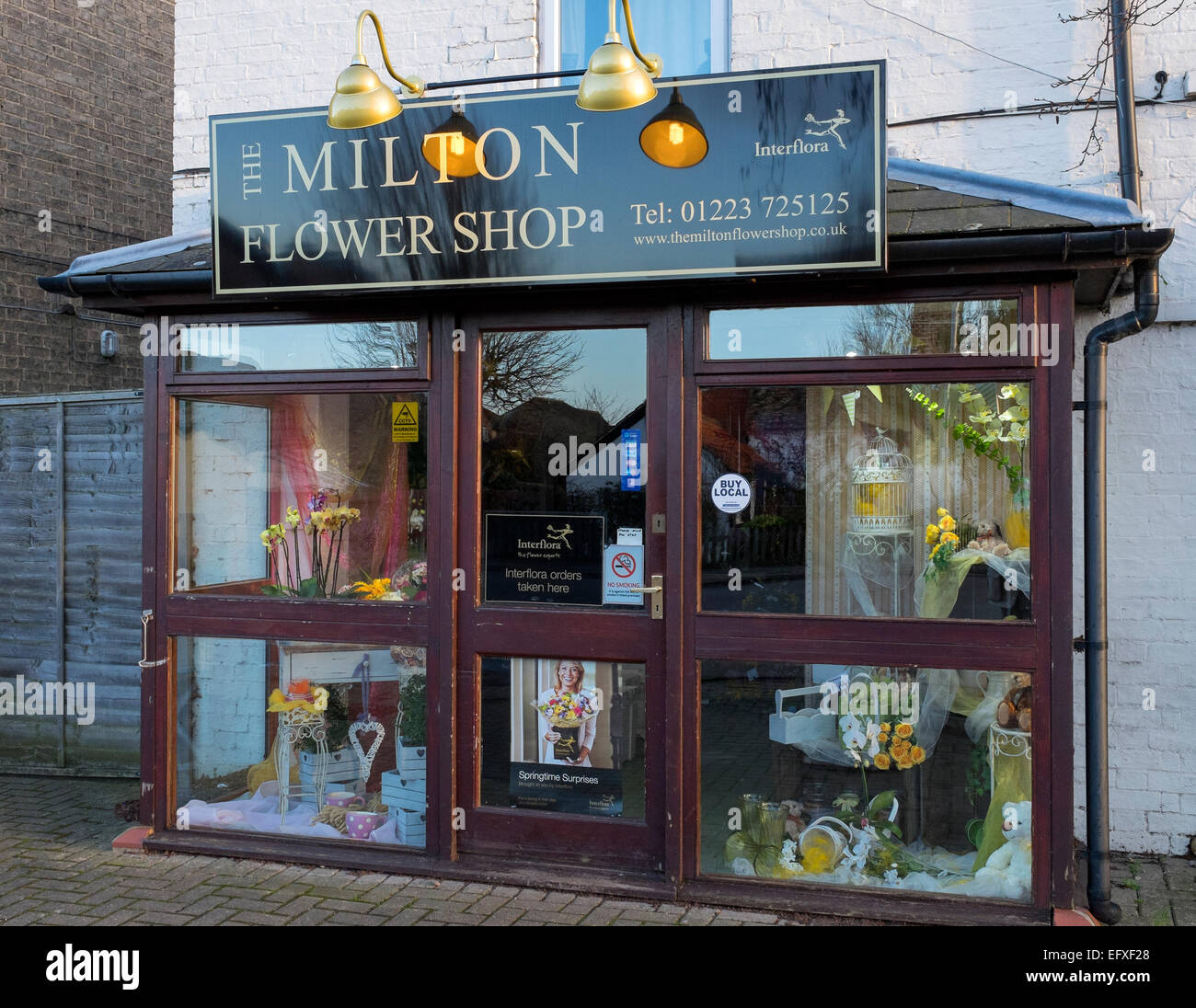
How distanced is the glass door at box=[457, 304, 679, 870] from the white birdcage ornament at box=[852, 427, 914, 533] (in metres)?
0.86

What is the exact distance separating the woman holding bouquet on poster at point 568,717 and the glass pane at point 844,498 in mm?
729

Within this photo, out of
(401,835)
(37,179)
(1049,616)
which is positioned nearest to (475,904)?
(401,835)

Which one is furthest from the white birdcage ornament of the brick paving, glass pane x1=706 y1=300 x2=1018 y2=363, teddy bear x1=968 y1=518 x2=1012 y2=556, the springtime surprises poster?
the brick paving

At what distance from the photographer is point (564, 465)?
4.95 metres

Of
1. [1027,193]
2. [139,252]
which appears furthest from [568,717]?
[139,252]

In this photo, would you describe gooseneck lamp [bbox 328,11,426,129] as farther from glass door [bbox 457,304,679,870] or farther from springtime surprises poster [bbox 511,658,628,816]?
springtime surprises poster [bbox 511,658,628,816]

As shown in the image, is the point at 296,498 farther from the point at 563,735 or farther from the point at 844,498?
the point at 844,498

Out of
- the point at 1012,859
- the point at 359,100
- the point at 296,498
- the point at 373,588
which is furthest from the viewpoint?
the point at 296,498

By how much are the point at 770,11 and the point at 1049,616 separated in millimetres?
3394

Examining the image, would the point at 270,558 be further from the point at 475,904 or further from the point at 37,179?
the point at 37,179

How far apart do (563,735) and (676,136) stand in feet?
8.94

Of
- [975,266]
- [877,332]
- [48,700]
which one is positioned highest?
[975,266]

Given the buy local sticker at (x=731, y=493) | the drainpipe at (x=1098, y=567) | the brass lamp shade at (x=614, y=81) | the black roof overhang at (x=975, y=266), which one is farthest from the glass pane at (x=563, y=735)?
the brass lamp shade at (x=614, y=81)

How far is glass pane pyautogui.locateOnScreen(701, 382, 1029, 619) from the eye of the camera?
15.2 feet
